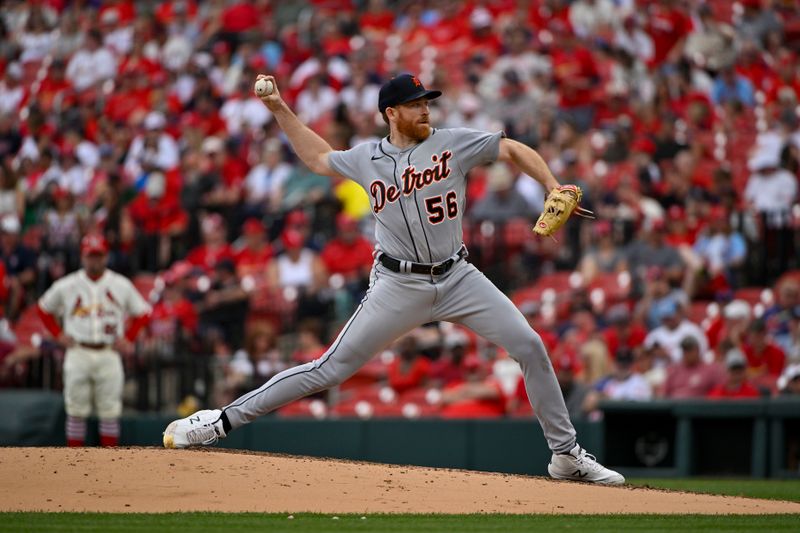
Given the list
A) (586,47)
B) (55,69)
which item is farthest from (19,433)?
(55,69)

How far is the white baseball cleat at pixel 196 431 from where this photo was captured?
316 inches

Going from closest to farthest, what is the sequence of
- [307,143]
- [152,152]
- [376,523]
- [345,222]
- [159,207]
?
1. [376,523]
2. [307,143]
3. [345,222]
4. [159,207]
5. [152,152]

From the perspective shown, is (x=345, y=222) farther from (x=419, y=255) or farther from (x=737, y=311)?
→ (x=419, y=255)

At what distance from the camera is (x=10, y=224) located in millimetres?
18156

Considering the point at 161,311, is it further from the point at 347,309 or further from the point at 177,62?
the point at 177,62

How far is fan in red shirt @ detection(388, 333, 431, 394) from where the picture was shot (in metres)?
13.8

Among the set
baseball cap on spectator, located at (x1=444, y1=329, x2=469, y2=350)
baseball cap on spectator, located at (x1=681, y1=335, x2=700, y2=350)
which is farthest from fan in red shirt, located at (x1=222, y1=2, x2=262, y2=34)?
baseball cap on spectator, located at (x1=681, y1=335, x2=700, y2=350)

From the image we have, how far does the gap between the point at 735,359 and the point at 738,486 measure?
6.81 ft

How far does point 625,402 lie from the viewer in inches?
465

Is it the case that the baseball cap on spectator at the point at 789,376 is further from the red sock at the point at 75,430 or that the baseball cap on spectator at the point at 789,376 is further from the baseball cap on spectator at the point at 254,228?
the baseball cap on spectator at the point at 254,228

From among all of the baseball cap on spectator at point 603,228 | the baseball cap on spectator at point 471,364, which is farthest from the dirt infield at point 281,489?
the baseball cap on spectator at point 603,228

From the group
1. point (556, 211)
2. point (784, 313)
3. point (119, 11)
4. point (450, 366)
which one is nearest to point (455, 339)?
point (450, 366)

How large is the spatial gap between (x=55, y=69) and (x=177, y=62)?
2.28m

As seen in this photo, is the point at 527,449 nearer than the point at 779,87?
Yes
